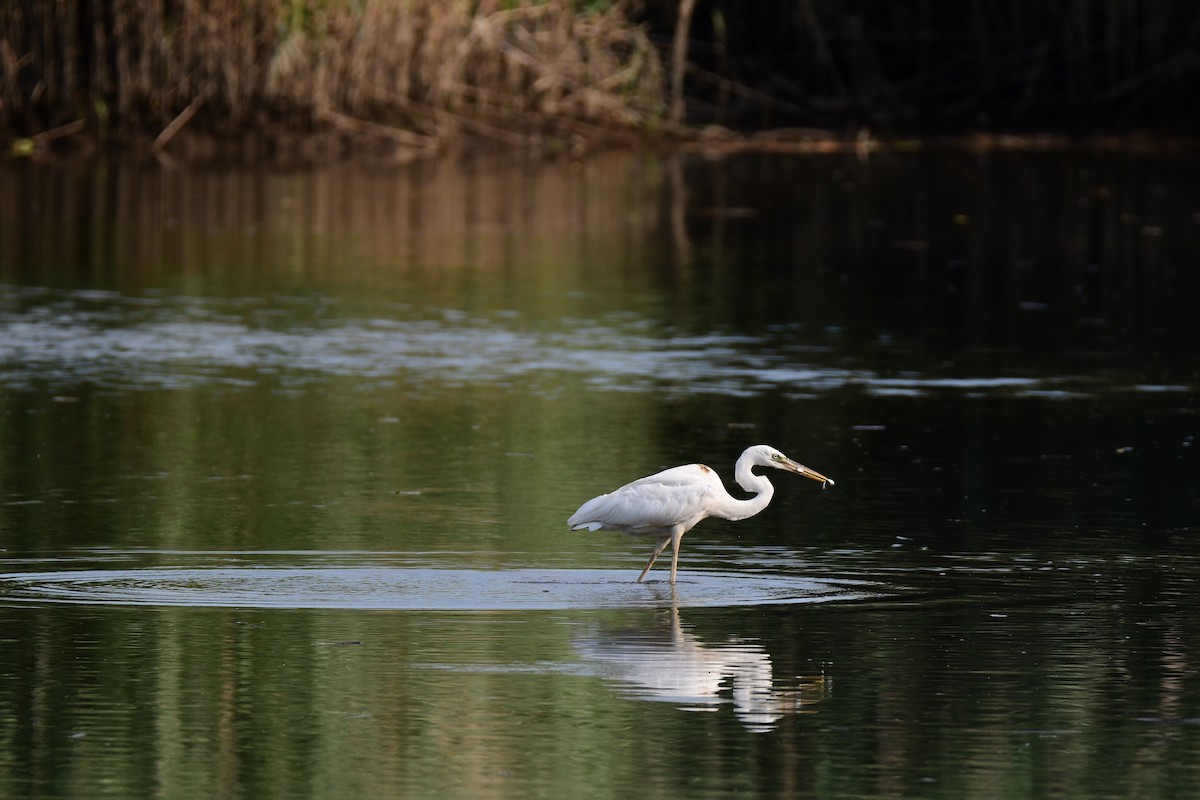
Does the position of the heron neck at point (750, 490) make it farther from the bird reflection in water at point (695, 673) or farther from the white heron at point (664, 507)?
the bird reflection in water at point (695, 673)

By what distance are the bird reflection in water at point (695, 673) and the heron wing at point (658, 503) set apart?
0.93m

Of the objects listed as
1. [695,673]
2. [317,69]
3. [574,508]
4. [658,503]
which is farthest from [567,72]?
[695,673]

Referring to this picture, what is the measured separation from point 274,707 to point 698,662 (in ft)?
5.13

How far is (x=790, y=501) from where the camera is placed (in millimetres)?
13156

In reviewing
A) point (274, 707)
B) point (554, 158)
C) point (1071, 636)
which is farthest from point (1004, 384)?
point (554, 158)

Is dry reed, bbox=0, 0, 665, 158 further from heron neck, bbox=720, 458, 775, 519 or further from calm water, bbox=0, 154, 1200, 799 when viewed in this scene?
heron neck, bbox=720, 458, 775, 519

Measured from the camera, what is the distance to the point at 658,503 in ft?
35.6

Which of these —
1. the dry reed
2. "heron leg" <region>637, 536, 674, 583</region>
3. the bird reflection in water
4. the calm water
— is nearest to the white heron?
"heron leg" <region>637, 536, 674, 583</region>

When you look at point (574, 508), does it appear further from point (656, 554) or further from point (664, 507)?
point (664, 507)

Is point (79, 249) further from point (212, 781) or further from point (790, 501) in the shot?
point (212, 781)

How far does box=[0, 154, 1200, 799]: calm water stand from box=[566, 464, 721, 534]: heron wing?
0.28 metres

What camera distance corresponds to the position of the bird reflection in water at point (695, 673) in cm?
869

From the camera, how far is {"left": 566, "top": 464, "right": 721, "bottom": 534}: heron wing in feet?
35.6

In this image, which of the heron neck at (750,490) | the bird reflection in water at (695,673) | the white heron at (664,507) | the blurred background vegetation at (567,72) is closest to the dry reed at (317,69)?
the blurred background vegetation at (567,72)
